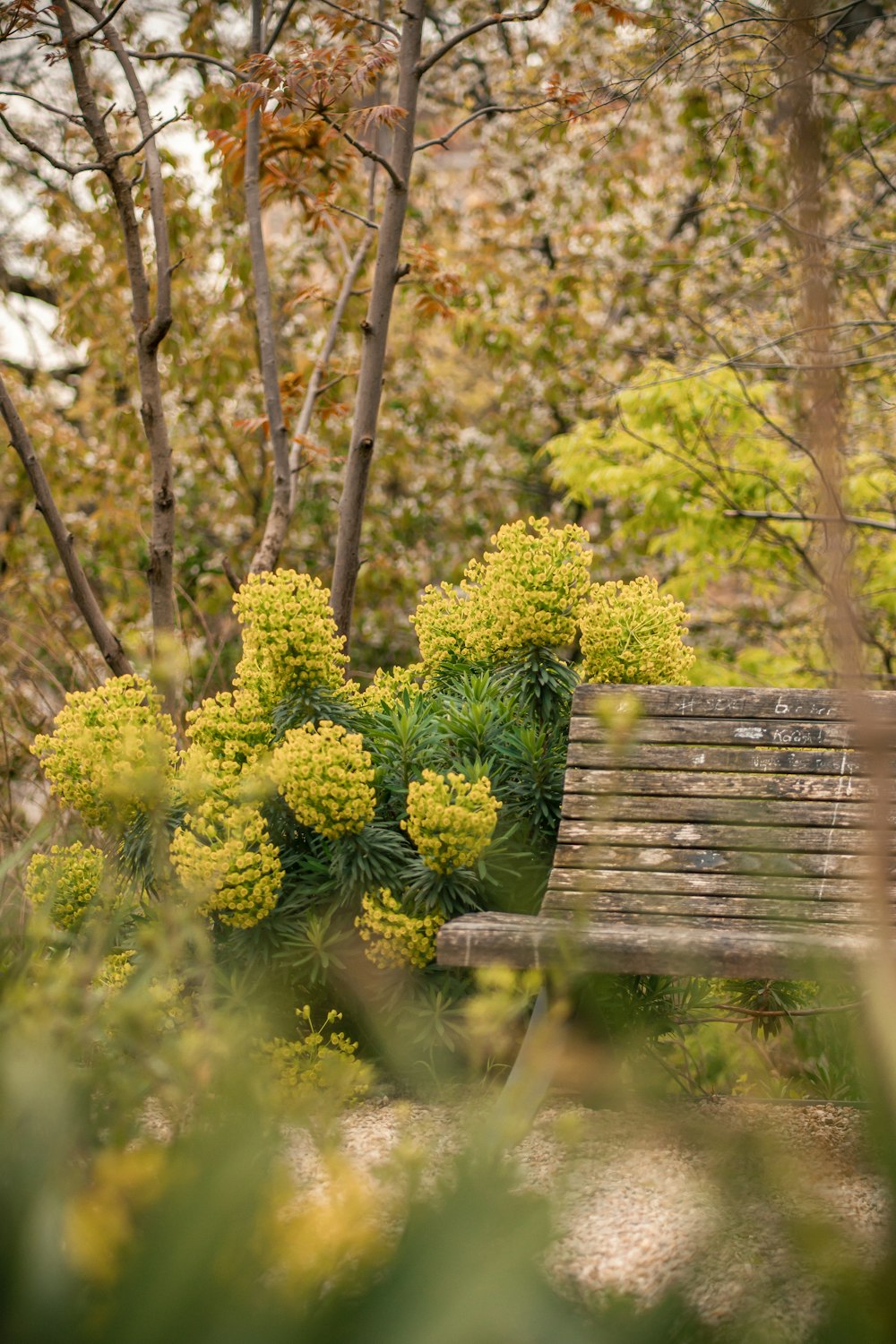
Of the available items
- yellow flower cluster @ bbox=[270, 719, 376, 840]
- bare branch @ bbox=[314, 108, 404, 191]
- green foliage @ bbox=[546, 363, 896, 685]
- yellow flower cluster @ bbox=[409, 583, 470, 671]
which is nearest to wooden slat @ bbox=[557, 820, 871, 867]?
yellow flower cluster @ bbox=[270, 719, 376, 840]

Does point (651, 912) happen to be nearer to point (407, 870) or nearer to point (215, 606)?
point (407, 870)

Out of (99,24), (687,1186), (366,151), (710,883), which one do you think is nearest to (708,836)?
(710,883)

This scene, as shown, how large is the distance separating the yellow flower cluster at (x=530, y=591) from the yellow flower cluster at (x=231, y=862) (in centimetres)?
81

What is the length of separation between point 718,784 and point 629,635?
528 millimetres

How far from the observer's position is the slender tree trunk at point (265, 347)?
13.2 feet

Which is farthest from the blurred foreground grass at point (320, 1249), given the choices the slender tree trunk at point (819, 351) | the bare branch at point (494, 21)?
the bare branch at point (494, 21)

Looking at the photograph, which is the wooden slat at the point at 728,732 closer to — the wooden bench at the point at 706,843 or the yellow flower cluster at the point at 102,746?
the wooden bench at the point at 706,843

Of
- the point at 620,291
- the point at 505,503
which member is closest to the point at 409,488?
the point at 505,503

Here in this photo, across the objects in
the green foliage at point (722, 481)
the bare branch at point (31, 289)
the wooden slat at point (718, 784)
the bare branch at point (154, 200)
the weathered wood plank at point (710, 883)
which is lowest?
the weathered wood plank at point (710, 883)

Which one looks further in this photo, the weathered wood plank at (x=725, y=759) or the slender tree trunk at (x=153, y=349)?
the slender tree trunk at (x=153, y=349)

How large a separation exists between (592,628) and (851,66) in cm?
568

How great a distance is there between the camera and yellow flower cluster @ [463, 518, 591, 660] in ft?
9.41

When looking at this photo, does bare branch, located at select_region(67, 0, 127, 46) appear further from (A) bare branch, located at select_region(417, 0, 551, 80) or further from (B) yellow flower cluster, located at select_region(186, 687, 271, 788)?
(B) yellow flower cluster, located at select_region(186, 687, 271, 788)

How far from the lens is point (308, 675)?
282cm
